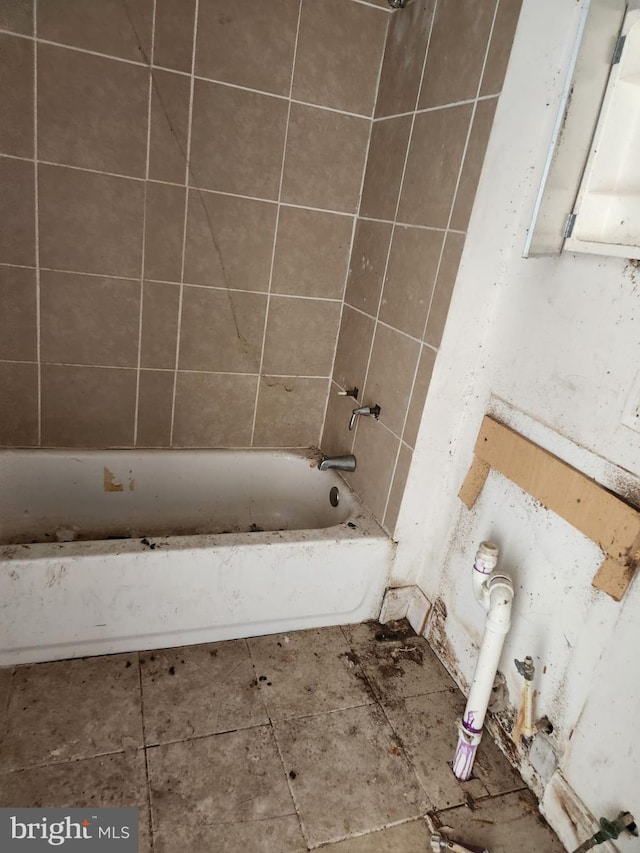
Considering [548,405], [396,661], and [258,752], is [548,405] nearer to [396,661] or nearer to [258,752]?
[396,661]

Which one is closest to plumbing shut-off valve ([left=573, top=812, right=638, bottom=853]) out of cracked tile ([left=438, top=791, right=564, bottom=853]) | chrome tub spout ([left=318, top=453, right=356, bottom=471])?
cracked tile ([left=438, top=791, right=564, bottom=853])

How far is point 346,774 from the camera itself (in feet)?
4.44

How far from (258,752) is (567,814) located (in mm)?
725

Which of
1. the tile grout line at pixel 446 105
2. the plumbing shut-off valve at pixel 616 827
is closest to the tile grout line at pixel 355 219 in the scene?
the tile grout line at pixel 446 105

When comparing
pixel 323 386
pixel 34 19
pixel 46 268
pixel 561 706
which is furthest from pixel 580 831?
pixel 34 19

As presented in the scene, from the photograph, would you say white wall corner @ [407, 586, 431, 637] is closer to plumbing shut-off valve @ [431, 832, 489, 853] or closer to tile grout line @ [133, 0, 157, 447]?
plumbing shut-off valve @ [431, 832, 489, 853]

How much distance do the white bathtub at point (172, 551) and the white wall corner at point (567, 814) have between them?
2.31 ft

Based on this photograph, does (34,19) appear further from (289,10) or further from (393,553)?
(393,553)

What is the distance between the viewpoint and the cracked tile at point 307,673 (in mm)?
1521

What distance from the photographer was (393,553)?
1756 mm

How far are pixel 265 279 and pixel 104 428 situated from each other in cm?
79

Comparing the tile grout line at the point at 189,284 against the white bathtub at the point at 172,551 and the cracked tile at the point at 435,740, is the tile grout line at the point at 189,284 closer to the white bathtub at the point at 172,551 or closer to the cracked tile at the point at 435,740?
the white bathtub at the point at 172,551

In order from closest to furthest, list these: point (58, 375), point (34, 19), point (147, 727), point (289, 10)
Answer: point (147, 727)
point (34, 19)
point (289, 10)
point (58, 375)

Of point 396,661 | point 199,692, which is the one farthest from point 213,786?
point 396,661
